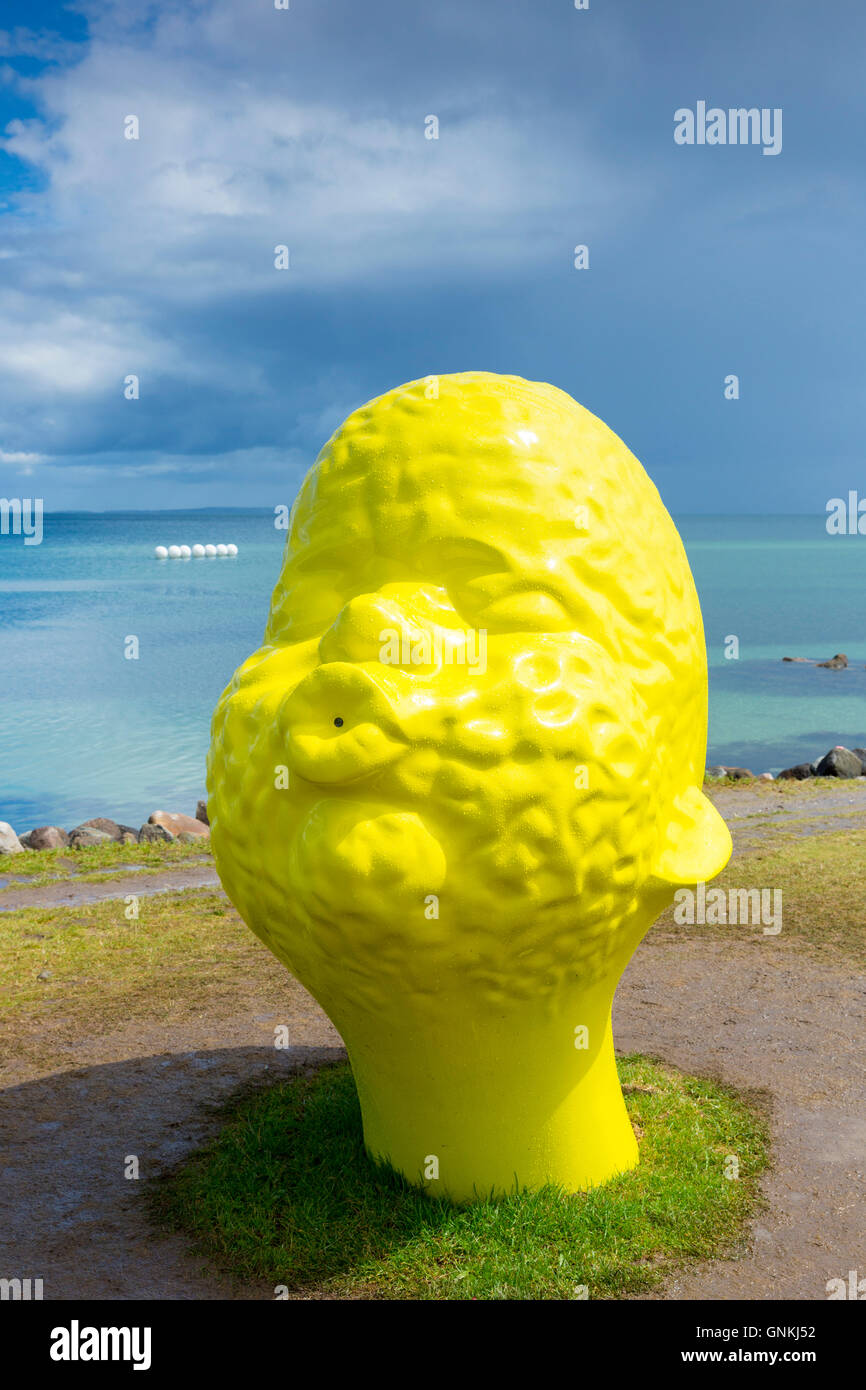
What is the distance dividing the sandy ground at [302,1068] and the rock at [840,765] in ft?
32.3

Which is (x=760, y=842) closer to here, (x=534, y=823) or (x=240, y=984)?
(x=240, y=984)

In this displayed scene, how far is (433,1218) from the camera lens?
5180 mm

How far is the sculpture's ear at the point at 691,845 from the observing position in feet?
16.8

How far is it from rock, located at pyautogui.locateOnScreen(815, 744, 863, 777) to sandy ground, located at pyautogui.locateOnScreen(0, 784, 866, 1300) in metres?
9.84

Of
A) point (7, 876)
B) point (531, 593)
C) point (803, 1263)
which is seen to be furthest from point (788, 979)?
point (7, 876)

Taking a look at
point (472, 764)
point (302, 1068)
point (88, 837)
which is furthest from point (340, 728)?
point (88, 837)

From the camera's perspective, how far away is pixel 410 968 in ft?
15.3

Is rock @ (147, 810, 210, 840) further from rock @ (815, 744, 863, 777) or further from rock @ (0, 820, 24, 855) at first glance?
rock @ (815, 744, 863, 777)

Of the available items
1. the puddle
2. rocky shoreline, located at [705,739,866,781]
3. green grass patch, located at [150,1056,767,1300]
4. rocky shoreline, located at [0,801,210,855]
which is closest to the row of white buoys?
rocky shoreline, located at [705,739,866,781]

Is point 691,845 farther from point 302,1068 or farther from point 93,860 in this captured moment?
point 93,860

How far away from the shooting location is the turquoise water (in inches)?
852

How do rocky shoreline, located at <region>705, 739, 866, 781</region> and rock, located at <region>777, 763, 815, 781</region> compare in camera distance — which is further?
rock, located at <region>777, 763, 815, 781</region>

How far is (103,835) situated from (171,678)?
63.0 feet

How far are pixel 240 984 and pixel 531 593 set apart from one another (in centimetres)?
531
